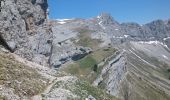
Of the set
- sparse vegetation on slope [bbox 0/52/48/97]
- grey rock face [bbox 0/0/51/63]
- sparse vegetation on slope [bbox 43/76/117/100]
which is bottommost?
sparse vegetation on slope [bbox 43/76/117/100]

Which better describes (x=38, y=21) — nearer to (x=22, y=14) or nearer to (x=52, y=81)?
(x=22, y=14)

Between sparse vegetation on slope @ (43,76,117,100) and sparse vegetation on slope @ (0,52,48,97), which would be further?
sparse vegetation on slope @ (43,76,117,100)

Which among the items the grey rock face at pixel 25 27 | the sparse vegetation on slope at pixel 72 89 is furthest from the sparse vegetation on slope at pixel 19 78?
the grey rock face at pixel 25 27

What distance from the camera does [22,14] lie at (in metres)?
63.8

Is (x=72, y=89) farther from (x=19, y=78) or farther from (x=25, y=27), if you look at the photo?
(x=25, y=27)

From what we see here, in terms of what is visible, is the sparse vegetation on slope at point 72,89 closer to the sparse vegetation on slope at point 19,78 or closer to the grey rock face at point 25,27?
the sparse vegetation on slope at point 19,78

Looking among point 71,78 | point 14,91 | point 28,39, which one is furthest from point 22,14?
point 14,91

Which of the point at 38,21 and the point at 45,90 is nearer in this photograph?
the point at 45,90

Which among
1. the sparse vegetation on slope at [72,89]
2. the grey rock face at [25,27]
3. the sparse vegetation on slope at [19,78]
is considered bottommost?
the sparse vegetation on slope at [72,89]

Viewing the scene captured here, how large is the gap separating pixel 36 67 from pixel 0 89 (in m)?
16.5

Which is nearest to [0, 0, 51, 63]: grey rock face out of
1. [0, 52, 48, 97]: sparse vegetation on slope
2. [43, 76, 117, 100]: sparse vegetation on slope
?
→ [0, 52, 48, 97]: sparse vegetation on slope

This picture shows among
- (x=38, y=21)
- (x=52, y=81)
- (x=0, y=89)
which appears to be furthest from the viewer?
(x=38, y=21)

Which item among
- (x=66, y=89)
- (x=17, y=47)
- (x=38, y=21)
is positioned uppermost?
(x=38, y=21)

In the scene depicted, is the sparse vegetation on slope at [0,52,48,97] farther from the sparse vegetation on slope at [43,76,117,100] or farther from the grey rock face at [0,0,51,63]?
the grey rock face at [0,0,51,63]
